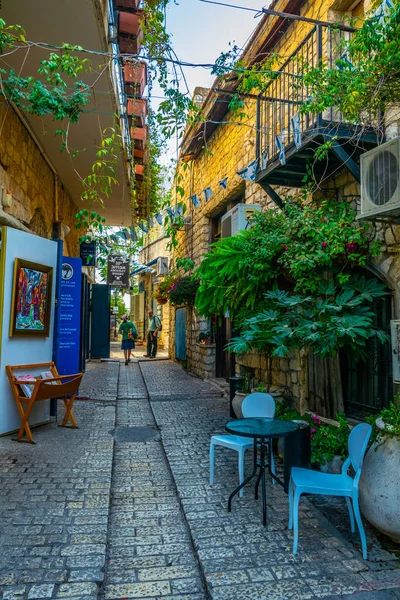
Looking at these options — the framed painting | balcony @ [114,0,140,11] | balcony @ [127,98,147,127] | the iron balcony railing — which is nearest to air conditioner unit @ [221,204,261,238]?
the iron balcony railing

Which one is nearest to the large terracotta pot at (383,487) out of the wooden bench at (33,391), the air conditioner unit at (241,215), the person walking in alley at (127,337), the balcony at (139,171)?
the wooden bench at (33,391)

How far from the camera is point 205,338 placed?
9906 mm

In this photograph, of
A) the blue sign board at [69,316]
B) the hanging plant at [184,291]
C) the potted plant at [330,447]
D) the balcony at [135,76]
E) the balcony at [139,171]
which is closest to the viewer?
the potted plant at [330,447]

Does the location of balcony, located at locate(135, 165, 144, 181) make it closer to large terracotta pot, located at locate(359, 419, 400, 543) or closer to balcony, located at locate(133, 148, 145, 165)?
balcony, located at locate(133, 148, 145, 165)

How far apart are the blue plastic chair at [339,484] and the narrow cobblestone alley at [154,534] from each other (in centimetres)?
18

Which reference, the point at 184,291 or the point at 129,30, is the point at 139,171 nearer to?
the point at 184,291

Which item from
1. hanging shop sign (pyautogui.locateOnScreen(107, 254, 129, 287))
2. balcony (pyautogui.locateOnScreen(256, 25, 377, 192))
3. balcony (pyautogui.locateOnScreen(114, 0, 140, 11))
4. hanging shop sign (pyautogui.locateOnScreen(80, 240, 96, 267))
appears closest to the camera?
balcony (pyautogui.locateOnScreen(256, 25, 377, 192))

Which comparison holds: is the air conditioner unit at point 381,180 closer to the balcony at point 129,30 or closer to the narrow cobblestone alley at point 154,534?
the narrow cobblestone alley at point 154,534

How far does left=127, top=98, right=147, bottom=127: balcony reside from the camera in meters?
6.95

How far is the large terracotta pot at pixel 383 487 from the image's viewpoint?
2801 millimetres

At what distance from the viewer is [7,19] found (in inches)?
170

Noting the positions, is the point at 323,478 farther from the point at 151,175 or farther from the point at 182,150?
the point at 182,150

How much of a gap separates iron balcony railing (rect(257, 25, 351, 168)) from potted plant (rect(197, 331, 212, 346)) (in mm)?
4532

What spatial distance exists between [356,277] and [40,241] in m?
3.89
